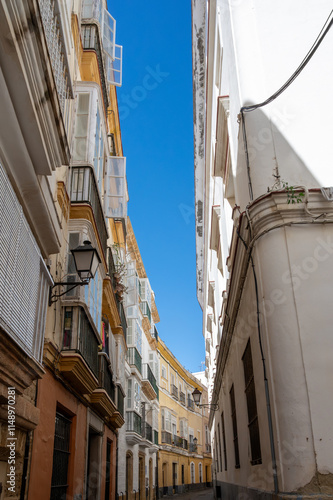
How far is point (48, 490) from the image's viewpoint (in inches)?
249

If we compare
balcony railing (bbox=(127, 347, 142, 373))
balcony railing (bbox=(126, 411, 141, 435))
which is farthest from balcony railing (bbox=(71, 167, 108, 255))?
balcony railing (bbox=(127, 347, 142, 373))

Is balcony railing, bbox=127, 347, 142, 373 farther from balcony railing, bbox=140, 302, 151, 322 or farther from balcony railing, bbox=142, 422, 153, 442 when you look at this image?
balcony railing, bbox=140, 302, 151, 322

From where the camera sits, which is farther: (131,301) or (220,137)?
(131,301)

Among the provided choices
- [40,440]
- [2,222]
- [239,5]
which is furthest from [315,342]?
[239,5]

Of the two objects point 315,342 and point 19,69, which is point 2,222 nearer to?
point 19,69

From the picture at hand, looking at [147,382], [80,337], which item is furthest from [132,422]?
[80,337]

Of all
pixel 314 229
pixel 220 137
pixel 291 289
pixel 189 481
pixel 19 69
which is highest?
pixel 220 137

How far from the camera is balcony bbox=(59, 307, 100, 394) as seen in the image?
282 inches

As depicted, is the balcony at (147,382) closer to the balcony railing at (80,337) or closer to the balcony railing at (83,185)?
the balcony railing at (80,337)

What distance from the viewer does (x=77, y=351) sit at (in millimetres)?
7254

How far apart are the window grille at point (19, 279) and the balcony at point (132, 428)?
15422mm

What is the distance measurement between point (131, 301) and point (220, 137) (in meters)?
10.8

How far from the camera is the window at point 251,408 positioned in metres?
6.41

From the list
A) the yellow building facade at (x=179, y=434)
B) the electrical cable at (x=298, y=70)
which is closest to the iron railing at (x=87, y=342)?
the electrical cable at (x=298, y=70)
